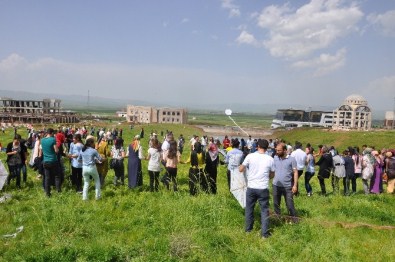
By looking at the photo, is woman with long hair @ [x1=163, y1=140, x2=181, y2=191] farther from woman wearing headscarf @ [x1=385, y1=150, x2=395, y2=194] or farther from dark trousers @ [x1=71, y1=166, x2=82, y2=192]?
woman wearing headscarf @ [x1=385, y1=150, x2=395, y2=194]

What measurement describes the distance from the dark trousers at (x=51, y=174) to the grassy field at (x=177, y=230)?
1.00 feet

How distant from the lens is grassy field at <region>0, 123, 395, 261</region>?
6703 millimetres

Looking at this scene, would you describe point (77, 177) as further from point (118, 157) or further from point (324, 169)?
point (324, 169)

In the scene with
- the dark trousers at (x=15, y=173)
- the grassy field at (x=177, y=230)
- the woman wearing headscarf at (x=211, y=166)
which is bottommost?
the grassy field at (x=177, y=230)

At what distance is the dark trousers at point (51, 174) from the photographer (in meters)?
10.6

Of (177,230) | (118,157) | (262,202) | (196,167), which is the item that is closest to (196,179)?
(196,167)

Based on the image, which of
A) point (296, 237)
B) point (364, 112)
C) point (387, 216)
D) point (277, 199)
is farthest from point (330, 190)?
point (364, 112)

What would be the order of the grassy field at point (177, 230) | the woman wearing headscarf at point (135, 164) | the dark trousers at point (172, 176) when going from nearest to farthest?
the grassy field at point (177, 230) < the dark trousers at point (172, 176) < the woman wearing headscarf at point (135, 164)

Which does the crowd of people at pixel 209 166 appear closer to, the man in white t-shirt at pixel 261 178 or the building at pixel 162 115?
the man in white t-shirt at pixel 261 178

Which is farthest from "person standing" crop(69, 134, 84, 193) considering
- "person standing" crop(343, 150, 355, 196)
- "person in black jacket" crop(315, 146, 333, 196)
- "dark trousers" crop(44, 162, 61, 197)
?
"person standing" crop(343, 150, 355, 196)

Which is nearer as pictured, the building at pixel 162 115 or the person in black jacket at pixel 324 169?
the person in black jacket at pixel 324 169

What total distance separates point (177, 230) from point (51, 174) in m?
4.91

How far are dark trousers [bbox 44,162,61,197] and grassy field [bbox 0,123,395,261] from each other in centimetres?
30

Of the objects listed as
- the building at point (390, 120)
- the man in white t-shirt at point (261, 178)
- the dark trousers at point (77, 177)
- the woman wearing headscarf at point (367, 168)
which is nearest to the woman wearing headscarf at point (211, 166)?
→ the man in white t-shirt at point (261, 178)
